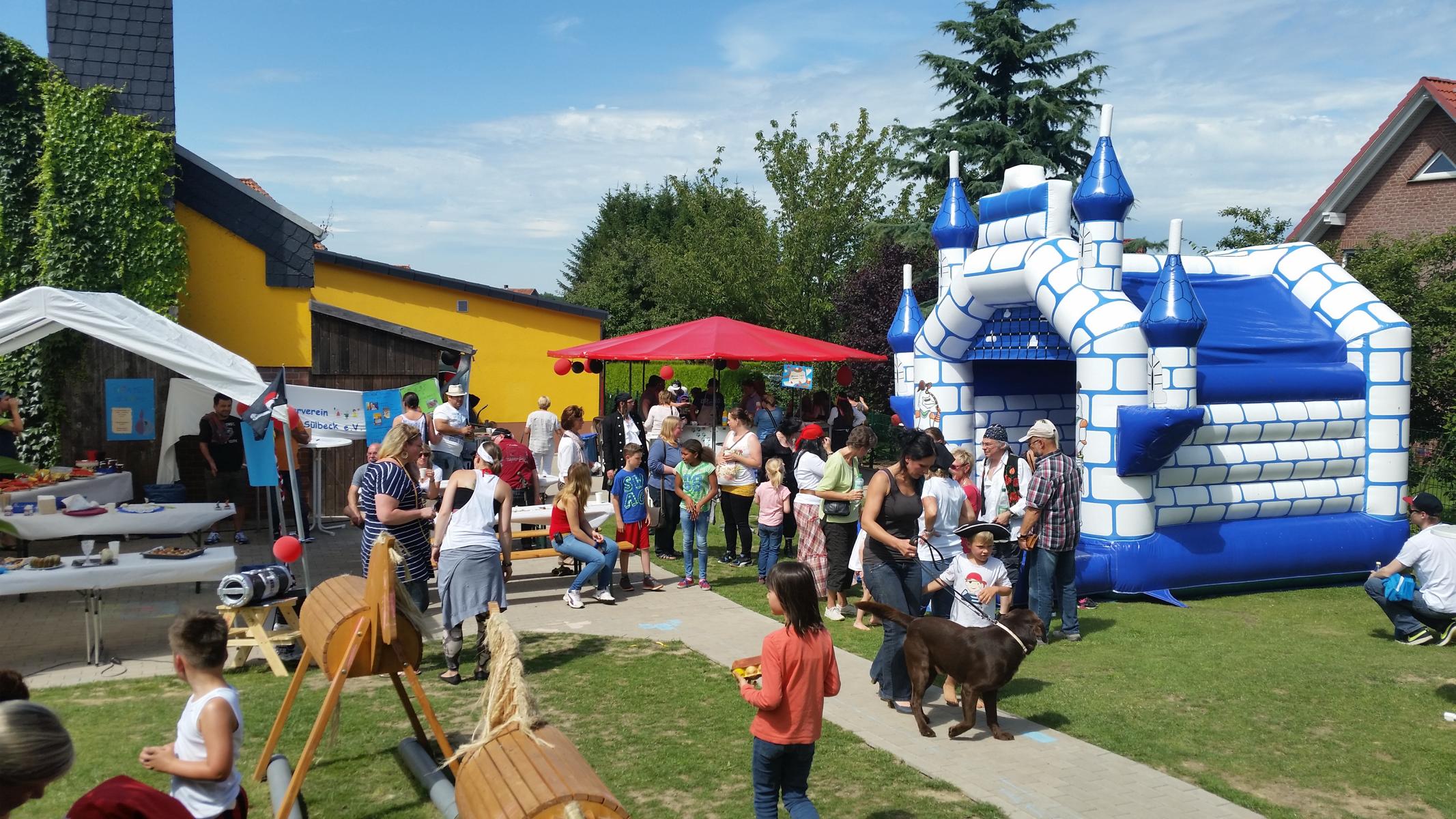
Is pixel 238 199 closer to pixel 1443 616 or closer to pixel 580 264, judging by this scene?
pixel 1443 616

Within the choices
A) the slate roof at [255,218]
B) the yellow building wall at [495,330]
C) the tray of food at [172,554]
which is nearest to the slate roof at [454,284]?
the yellow building wall at [495,330]

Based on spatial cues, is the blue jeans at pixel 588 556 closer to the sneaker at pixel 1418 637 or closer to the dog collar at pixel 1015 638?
the dog collar at pixel 1015 638

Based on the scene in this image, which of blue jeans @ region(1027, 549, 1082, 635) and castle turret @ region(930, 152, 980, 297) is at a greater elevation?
castle turret @ region(930, 152, 980, 297)

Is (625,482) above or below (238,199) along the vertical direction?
below

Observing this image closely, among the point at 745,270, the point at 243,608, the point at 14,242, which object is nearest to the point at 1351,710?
the point at 243,608

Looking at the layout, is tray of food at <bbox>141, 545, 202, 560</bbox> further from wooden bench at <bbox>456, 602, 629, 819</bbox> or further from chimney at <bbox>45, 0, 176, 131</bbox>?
chimney at <bbox>45, 0, 176, 131</bbox>

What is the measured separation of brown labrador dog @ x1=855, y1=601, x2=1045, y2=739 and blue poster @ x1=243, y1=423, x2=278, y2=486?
6413 mm

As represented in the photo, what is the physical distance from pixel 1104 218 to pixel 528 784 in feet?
27.2

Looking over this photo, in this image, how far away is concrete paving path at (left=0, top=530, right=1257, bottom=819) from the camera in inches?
211

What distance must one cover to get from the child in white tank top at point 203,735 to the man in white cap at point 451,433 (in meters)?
8.08

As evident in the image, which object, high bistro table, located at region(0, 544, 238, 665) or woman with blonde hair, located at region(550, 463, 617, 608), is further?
woman with blonde hair, located at region(550, 463, 617, 608)

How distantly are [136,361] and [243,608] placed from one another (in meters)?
7.71

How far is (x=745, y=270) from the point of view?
85.1 ft

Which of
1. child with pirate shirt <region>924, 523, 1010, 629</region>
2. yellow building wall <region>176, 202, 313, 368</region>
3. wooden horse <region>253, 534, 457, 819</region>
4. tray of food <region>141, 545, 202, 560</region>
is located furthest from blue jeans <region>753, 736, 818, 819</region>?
yellow building wall <region>176, 202, 313, 368</region>
